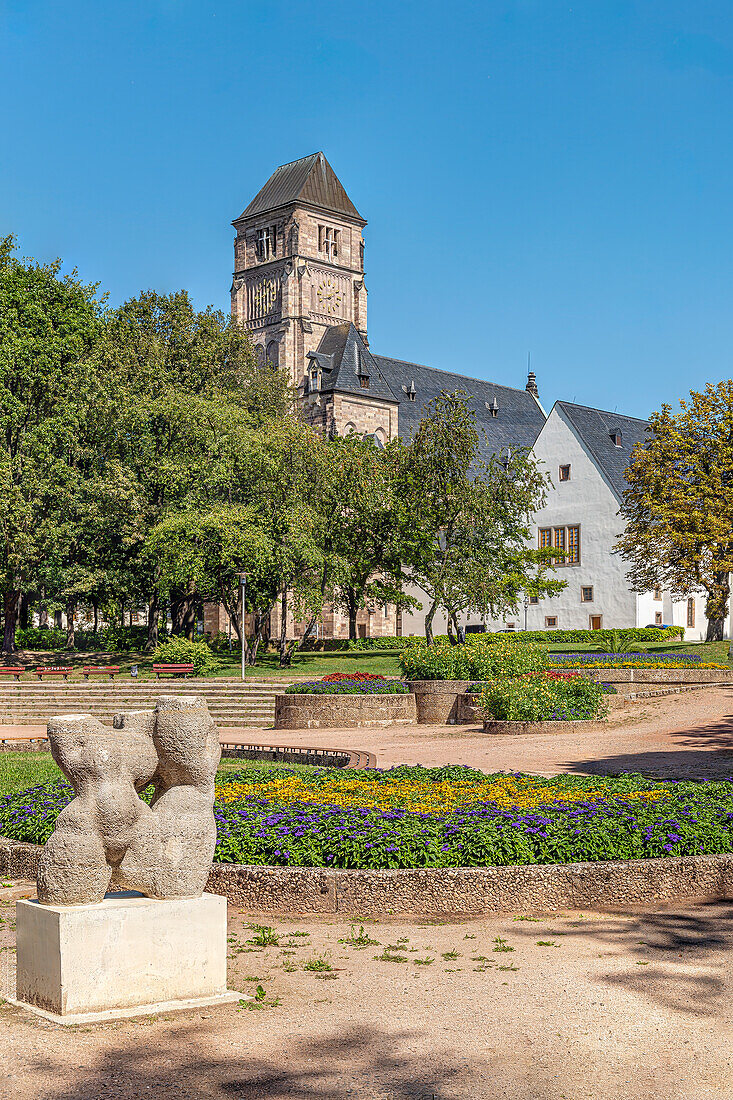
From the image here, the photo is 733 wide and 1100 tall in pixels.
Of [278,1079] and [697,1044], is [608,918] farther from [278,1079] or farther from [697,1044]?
[278,1079]

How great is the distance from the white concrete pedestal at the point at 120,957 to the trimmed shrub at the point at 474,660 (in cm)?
1792

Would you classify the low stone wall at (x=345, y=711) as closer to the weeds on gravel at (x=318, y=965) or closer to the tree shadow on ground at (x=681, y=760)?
the tree shadow on ground at (x=681, y=760)

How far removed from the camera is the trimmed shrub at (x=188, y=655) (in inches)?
1366

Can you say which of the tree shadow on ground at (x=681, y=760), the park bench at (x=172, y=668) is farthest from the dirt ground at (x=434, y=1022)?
the park bench at (x=172, y=668)

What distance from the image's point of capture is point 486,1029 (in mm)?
5754

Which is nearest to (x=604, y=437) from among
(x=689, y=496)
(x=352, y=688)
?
(x=689, y=496)

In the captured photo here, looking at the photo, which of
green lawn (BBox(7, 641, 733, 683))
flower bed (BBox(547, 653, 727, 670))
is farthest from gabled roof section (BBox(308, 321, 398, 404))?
flower bed (BBox(547, 653, 727, 670))

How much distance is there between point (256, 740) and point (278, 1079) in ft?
51.9

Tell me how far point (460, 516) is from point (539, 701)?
2155cm

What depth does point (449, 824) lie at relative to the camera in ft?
29.7

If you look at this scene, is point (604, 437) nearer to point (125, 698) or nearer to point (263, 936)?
point (125, 698)

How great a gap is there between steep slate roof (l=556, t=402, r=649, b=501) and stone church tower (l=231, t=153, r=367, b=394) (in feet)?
101

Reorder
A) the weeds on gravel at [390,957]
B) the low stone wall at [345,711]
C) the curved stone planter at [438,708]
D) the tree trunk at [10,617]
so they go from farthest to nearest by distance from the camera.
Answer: the tree trunk at [10,617] < the curved stone planter at [438,708] < the low stone wall at [345,711] < the weeds on gravel at [390,957]

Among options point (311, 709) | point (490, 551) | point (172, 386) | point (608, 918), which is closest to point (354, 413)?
point (172, 386)
